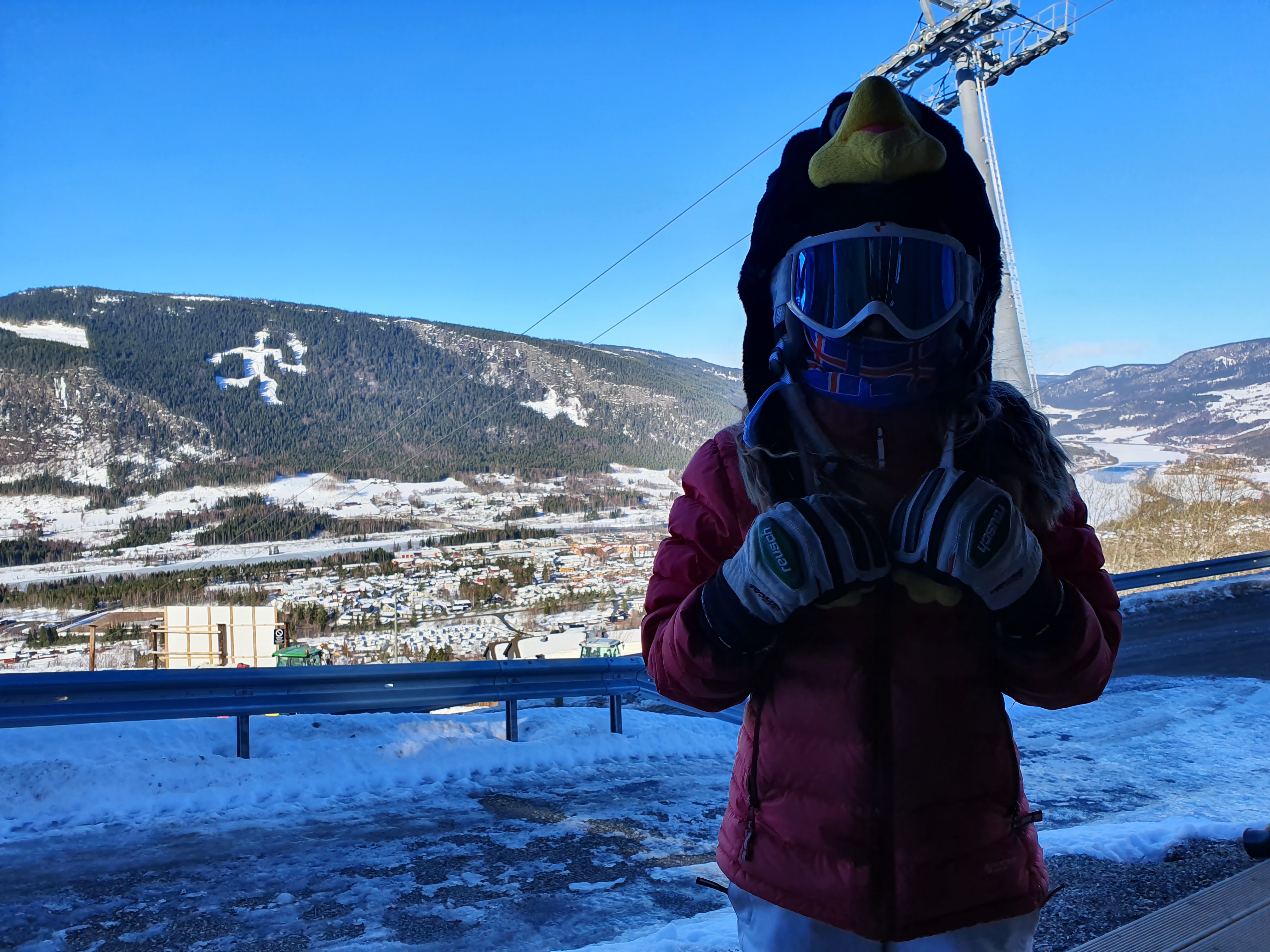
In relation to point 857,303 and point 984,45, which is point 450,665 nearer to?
point 857,303

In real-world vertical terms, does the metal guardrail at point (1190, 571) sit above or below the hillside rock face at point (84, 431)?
below

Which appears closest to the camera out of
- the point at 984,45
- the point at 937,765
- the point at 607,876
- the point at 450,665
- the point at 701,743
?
the point at 937,765

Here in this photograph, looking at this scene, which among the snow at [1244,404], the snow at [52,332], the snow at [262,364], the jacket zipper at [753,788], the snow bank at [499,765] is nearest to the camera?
the jacket zipper at [753,788]

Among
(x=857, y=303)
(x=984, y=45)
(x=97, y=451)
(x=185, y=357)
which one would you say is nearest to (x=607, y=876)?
(x=857, y=303)

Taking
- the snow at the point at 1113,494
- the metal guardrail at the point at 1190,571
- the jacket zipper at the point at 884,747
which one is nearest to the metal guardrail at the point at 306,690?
the jacket zipper at the point at 884,747

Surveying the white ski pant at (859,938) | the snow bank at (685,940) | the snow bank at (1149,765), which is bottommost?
the snow bank at (1149,765)

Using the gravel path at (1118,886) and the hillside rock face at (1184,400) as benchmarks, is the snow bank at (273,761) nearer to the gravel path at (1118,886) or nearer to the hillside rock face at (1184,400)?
the gravel path at (1118,886)

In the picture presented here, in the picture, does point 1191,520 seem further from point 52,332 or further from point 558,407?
point 52,332

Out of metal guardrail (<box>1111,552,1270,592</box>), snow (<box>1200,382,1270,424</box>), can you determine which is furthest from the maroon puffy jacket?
snow (<box>1200,382,1270,424</box>)
